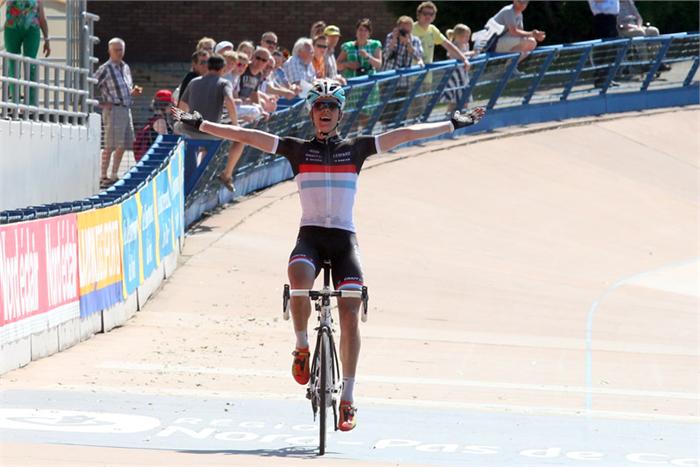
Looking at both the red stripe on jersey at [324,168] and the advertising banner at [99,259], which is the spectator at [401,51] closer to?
the advertising banner at [99,259]

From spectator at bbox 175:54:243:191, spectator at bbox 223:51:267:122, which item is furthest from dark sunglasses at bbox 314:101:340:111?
spectator at bbox 223:51:267:122

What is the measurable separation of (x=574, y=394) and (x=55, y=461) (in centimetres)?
552

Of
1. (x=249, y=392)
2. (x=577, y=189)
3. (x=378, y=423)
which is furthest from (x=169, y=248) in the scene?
(x=577, y=189)

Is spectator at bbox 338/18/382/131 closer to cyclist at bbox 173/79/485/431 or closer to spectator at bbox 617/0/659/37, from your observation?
spectator at bbox 617/0/659/37

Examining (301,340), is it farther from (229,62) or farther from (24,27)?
(229,62)

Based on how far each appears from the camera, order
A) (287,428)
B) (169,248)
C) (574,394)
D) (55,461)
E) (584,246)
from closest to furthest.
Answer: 1. (55,461)
2. (287,428)
3. (574,394)
4. (169,248)
5. (584,246)

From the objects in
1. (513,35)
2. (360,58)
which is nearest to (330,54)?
(360,58)

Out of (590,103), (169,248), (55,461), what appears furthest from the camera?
A: (590,103)

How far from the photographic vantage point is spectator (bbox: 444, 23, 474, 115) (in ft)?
82.6

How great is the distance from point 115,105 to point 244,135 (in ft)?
32.4

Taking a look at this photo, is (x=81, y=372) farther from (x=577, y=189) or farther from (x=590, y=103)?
(x=590, y=103)

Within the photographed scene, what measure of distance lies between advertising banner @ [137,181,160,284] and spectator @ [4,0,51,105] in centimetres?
182

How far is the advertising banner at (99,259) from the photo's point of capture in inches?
499

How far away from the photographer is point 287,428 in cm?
966
